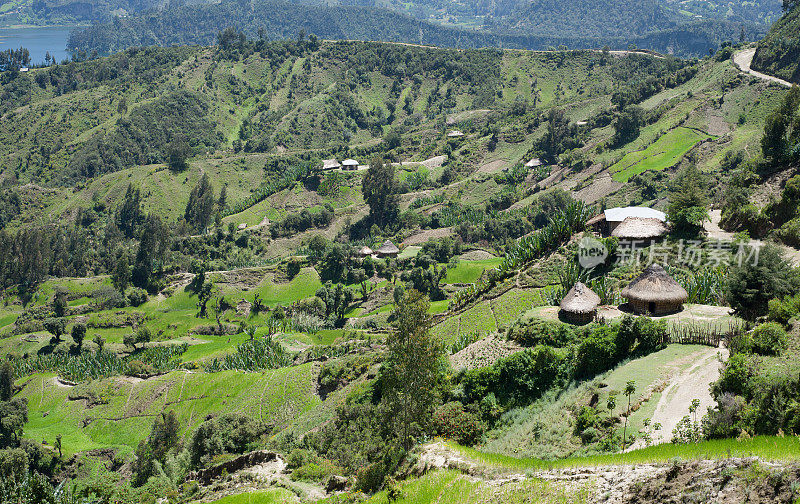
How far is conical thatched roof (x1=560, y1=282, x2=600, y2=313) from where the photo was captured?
135 feet

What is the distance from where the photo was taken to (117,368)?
253ft

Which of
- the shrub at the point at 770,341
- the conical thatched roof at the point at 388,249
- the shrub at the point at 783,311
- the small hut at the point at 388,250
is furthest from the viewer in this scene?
the conical thatched roof at the point at 388,249

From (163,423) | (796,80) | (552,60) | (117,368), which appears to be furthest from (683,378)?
(552,60)

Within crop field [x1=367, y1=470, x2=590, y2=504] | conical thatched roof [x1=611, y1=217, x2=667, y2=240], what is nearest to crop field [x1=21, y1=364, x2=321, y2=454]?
conical thatched roof [x1=611, y1=217, x2=667, y2=240]

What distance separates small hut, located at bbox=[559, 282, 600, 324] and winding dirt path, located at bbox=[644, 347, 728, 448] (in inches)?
443

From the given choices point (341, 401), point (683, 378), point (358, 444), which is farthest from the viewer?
point (341, 401)

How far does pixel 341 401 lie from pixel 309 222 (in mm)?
77674

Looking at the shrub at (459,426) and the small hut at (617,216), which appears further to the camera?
the small hut at (617,216)

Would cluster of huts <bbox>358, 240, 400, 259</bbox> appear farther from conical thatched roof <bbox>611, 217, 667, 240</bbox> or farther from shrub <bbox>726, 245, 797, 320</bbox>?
shrub <bbox>726, 245, 797, 320</bbox>

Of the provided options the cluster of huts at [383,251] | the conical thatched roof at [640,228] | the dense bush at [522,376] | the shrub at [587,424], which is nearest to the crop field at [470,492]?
the shrub at [587,424]

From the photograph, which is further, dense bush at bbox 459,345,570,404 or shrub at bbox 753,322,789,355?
dense bush at bbox 459,345,570,404

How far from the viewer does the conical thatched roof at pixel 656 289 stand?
130 feet

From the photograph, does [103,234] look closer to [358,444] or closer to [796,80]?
[358,444]

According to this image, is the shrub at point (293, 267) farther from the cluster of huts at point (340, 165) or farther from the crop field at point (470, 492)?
the crop field at point (470, 492)
